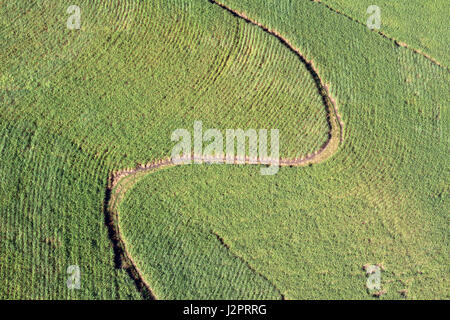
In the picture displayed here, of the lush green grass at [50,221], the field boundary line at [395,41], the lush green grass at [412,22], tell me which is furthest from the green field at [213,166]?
the lush green grass at [412,22]

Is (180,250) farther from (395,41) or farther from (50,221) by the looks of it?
(395,41)

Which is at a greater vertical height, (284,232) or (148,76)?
(148,76)

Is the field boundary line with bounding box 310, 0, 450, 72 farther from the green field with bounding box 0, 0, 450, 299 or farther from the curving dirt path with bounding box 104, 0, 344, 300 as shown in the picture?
the curving dirt path with bounding box 104, 0, 344, 300

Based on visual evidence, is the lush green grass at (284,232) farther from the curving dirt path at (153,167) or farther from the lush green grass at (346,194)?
the curving dirt path at (153,167)

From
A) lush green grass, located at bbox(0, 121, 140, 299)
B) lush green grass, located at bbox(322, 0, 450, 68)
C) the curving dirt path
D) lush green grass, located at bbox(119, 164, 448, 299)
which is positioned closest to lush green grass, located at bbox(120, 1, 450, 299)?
lush green grass, located at bbox(119, 164, 448, 299)

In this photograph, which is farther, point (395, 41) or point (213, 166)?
point (395, 41)

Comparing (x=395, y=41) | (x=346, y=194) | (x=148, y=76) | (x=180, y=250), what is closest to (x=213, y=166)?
(x=180, y=250)
